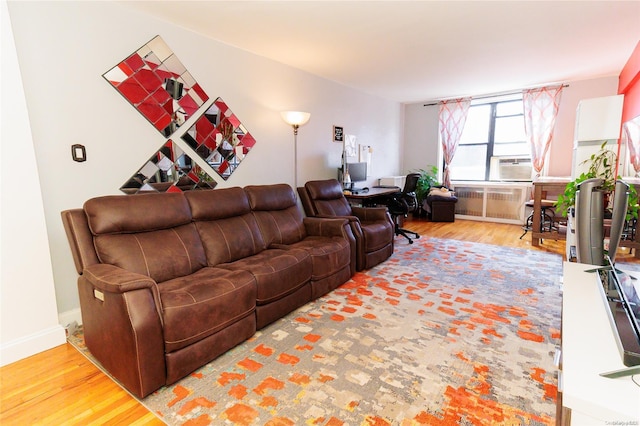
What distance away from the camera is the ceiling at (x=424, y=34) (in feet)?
8.32

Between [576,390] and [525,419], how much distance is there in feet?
3.16

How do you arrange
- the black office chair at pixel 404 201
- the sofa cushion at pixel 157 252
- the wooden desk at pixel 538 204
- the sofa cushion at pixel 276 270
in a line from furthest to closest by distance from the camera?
1. the black office chair at pixel 404 201
2. the wooden desk at pixel 538 204
3. the sofa cushion at pixel 276 270
4. the sofa cushion at pixel 157 252

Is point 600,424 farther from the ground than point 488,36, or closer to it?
closer to it

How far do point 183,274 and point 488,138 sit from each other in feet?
20.1

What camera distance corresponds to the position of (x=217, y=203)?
2736mm

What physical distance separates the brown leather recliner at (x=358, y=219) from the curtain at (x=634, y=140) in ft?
8.74

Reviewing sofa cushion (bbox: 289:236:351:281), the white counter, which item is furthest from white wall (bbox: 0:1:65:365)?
the white counter

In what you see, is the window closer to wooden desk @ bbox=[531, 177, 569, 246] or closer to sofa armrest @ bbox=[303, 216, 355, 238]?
wooden desk @ bbox=[531, 177, 569, 246]

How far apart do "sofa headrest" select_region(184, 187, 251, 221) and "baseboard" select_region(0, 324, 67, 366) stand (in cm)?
118

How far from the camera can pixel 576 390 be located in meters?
0.75

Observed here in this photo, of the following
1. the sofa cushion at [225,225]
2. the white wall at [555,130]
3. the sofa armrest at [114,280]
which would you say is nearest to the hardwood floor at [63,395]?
the sofa armrest at [114,280]

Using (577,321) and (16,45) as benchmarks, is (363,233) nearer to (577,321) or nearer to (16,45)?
(577,321)

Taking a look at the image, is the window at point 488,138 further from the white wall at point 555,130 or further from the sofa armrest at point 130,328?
the sofa armrest at point 130,328

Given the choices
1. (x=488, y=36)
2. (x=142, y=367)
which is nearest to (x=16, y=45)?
(x=142, y=367)
